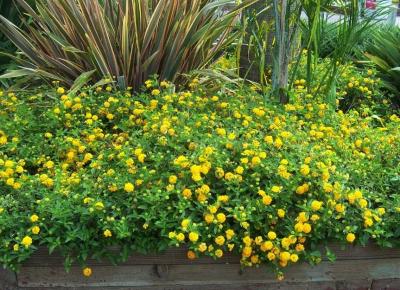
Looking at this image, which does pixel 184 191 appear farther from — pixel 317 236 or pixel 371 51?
pixel 371 51

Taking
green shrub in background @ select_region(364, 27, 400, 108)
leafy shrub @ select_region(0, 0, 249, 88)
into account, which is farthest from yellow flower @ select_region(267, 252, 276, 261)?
green shrub in background @ select_region(364, 27, 400, 108)

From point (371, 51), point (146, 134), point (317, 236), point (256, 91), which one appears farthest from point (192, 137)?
point (371, 51)

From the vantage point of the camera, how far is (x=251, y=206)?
236 centimetres

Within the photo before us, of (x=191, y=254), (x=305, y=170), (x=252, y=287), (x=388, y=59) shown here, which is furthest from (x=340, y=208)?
(x=388, y=59)

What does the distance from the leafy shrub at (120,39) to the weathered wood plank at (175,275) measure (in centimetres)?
152

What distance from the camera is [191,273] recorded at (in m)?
2.50

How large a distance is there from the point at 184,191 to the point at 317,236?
605 millimetres

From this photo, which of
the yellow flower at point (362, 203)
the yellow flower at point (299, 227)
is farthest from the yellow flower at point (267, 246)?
the yellow flower at point (362, 203)

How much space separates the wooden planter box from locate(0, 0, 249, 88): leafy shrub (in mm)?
1512

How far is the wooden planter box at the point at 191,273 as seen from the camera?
97.0 inches

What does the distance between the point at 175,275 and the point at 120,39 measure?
188 cm

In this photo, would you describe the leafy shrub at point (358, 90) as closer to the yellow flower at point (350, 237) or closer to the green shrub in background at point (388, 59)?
the green shrub in background at point (388, 59)

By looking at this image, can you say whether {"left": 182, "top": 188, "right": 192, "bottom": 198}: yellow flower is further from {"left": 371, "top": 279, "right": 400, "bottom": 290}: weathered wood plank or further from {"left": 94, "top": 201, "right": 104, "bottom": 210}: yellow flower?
{"left": 371, "top": 279, "right": 400, "bottom": 290}: weathered wood plank

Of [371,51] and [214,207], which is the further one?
[371,51]
